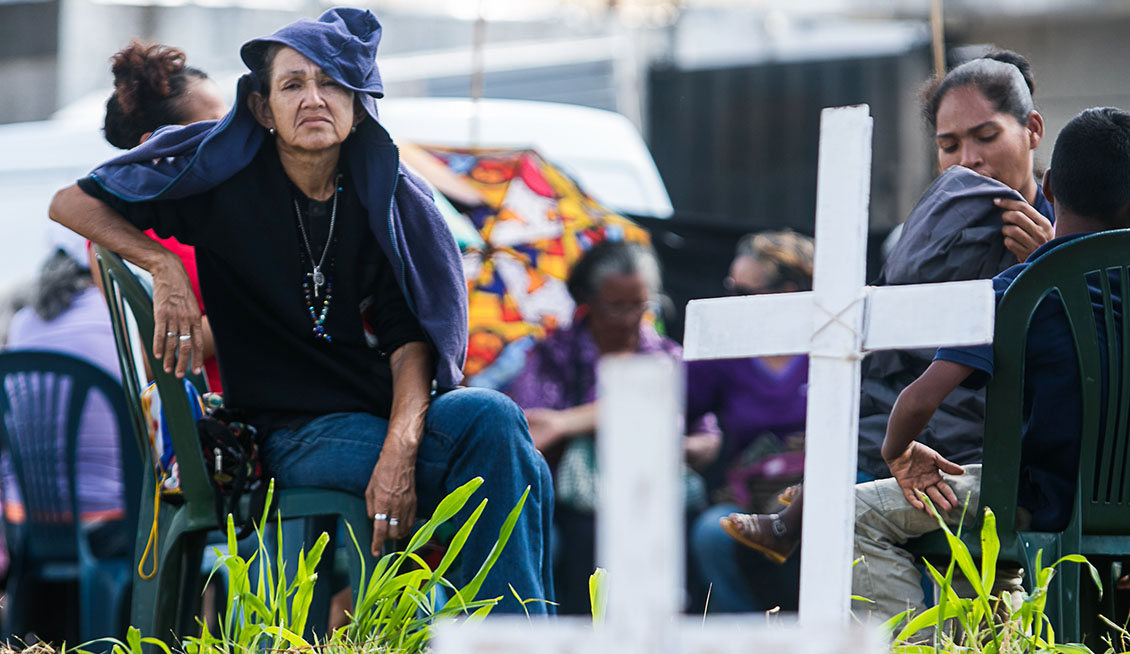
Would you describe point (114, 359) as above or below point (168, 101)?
below

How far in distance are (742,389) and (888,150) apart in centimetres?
556

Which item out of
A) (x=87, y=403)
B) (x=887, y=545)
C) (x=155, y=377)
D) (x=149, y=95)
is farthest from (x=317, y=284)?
(x=87, y=403)

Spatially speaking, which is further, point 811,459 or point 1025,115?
point 1025,115

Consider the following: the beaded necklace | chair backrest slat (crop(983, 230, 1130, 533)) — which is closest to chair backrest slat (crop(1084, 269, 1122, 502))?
chair backrest slat (crop(983, 230, 1130, 533))

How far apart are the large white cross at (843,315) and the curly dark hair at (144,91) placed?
2010 mm

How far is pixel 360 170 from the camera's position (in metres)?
2.88

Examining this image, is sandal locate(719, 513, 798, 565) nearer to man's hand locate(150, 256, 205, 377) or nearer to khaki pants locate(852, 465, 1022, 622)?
khaki pants locate(852, 465, 1022, 622)

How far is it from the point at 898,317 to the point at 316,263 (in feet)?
4.53

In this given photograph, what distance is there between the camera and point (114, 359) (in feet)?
14.9

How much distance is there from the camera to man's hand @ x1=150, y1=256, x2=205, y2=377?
2.65 metres

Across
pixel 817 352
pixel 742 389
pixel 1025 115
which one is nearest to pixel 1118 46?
pixel 742 389

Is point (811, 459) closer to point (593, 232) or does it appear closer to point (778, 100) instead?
point (593, 232)

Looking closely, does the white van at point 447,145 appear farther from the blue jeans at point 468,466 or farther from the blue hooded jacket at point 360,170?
the blue jeans at point 468,466

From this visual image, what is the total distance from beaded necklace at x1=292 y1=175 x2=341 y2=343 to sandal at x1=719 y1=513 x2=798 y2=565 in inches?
37.1
